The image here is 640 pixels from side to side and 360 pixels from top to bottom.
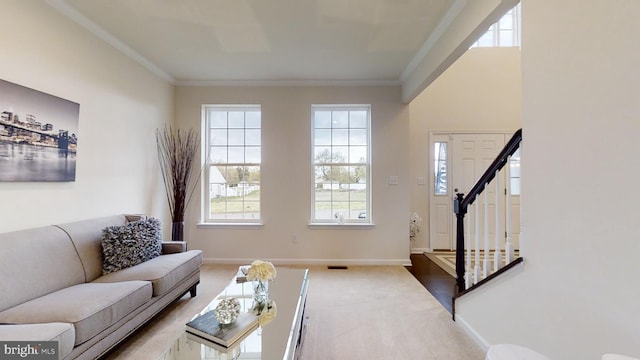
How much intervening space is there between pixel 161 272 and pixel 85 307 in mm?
650

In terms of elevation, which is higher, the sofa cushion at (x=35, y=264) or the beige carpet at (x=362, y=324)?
the sofa cushion at (x=35, y=264)

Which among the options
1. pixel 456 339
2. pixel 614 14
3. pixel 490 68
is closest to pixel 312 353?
pixel 456 339

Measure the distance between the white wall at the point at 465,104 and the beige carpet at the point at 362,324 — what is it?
78.1 inches

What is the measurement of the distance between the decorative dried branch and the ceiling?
0.85 m

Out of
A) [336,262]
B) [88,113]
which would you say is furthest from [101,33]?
[336,262]

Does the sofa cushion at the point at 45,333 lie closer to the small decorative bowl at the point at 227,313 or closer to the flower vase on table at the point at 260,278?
the small decorative bowl at the point at 227,313

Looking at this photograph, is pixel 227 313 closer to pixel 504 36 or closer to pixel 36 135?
pixel 36 135

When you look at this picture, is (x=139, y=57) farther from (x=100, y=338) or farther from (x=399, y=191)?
(x=399, y=191)

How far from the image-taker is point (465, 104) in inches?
189

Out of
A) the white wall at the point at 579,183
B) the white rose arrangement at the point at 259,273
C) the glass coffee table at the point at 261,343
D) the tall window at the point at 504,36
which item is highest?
the tall window at the point at 504,36

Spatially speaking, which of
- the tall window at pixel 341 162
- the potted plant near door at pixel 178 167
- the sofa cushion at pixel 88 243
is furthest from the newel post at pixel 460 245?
the potted plant near door at pixel 178 167

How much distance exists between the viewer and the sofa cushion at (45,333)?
4.50ft

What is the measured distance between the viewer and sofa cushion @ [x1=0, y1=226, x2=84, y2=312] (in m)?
1.75

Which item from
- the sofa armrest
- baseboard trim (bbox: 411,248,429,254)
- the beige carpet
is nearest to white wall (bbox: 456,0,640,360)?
the beige carpet
